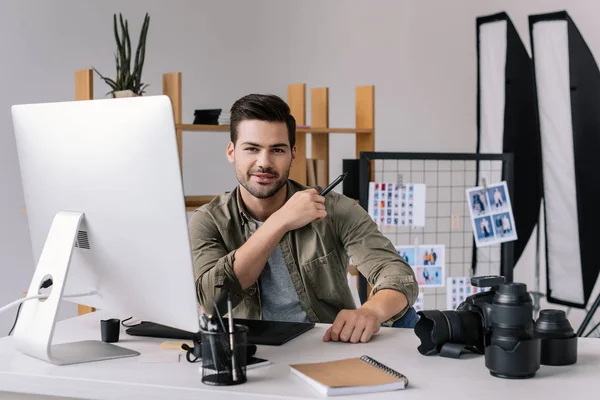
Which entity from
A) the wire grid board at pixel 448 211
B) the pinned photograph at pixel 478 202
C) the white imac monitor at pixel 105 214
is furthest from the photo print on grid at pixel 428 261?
the white imac monitor at pixel 105 214

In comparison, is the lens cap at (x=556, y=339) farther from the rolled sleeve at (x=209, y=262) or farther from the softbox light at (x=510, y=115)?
the softbox light at (x=510, y=115)

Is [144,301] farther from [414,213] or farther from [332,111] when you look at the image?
[332,111]

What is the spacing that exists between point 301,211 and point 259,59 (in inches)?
114

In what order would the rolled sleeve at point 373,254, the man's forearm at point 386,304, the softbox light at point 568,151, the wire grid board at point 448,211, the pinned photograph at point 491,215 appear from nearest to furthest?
the man's forearm at point 386,304
the rolled sleeve at point 373,254
the pinned photograph at point 491,215
the softbox light at point 568,151
the wire grid board at point 448,211

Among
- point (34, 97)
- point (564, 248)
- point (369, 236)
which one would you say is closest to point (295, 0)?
point (34, 97)

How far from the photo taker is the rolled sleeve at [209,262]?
1911 mm

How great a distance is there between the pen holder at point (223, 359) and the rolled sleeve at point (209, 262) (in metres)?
0.45

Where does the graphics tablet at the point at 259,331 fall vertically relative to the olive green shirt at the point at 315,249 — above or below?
below

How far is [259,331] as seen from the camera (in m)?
A: 1.68

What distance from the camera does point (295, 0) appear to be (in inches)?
182

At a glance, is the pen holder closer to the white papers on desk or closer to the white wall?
the white papers on desk

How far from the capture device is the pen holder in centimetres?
129

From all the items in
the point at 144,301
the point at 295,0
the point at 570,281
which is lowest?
the point at 570,281

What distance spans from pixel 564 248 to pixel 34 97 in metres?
2.89
